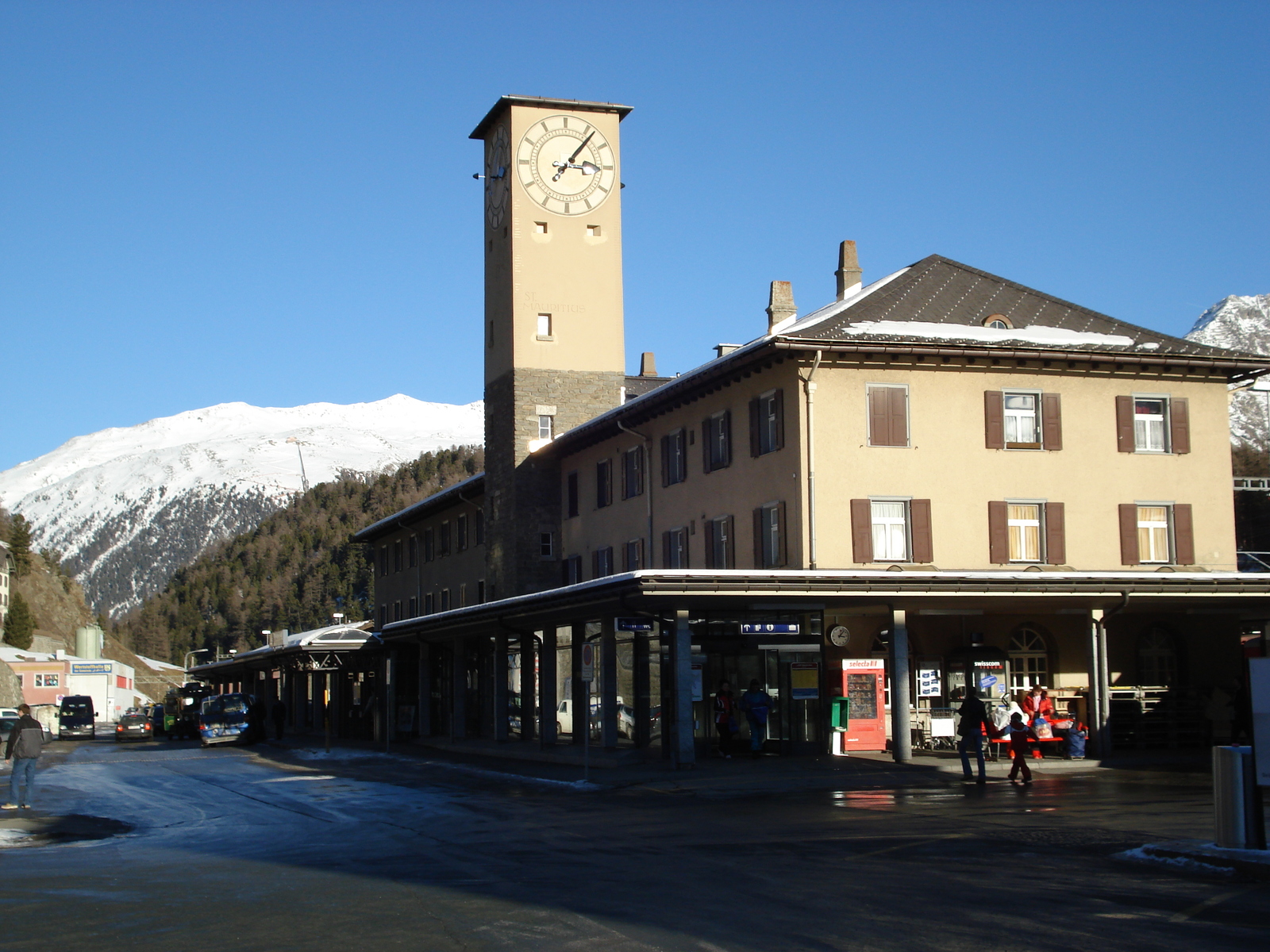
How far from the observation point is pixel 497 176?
47.4m

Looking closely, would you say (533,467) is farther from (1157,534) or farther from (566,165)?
(1157,534)

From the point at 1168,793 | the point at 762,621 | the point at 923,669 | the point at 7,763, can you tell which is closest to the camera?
the point at 1168,793

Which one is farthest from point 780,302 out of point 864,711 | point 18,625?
point 18,625

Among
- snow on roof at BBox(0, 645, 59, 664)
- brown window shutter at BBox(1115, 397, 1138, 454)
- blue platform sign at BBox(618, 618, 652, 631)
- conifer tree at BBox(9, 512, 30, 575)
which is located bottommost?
snow on roof at BBox(0, 645, 59, 664)

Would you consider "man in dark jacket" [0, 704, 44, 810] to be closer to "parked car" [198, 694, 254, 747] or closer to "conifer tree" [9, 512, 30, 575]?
"parked car" [198, 694, 254, 747]

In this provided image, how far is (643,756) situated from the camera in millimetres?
28766

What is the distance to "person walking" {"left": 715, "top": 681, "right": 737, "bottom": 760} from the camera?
2853 cm

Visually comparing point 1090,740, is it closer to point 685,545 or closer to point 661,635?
point 661,635

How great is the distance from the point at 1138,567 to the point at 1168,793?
13.1 metres

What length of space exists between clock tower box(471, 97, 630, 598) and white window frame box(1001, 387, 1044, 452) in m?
16.7

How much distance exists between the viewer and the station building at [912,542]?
28.1 meters

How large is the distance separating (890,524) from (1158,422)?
756 centimetres

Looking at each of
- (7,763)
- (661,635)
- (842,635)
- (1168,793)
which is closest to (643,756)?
(661,635)

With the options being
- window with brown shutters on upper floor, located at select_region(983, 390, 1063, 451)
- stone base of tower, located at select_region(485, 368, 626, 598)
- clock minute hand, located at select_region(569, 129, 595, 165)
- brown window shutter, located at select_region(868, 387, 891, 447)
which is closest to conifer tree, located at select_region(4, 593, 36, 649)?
stone base of tower, located at select_region(485, 368, 626, 598)
